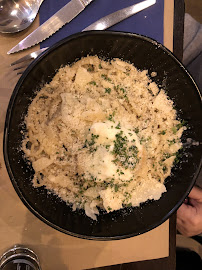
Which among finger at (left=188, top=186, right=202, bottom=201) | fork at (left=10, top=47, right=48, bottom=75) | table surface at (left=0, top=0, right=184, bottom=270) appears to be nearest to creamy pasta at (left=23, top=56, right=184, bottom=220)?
fork at (left=10, top=47, right=48, bottom=75)

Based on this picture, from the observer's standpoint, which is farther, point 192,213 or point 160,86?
point 192,213

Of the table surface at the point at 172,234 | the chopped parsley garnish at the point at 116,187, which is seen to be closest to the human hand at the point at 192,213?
the table surface at the point at 172,234

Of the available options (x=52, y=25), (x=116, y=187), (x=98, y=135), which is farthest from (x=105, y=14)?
(x=116, y=187)

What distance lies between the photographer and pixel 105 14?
1279 mm

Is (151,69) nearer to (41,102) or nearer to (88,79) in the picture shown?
(88,79)

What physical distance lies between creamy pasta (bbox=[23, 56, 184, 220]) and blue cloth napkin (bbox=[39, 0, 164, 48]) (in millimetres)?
206

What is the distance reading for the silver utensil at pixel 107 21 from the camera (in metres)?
1.18

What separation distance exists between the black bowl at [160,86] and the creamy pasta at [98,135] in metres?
0.03

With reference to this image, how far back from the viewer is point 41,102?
1101 mm

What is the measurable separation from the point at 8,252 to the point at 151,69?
98cm

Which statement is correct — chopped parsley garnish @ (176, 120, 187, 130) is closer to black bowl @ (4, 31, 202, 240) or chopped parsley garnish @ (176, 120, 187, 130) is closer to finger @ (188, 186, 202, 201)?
black bowl @ (4, 31, 202, 240)

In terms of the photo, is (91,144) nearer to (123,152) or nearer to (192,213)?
(123,152)

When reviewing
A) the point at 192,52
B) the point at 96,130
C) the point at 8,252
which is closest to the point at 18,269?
the point at 8,252

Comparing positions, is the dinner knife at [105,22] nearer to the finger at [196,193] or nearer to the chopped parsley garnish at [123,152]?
the chopped parsley garnish at [123,152]
